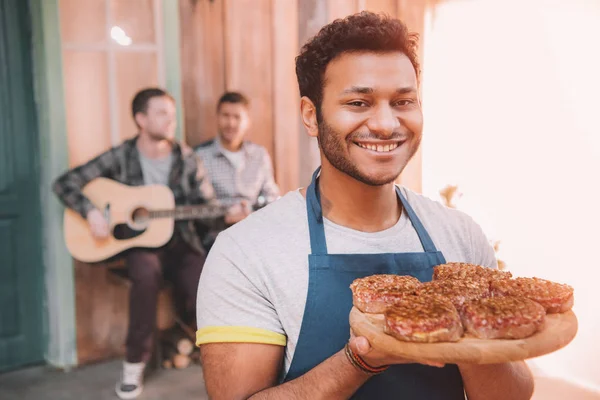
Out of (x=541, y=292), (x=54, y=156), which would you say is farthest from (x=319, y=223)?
(x=54, y=156)

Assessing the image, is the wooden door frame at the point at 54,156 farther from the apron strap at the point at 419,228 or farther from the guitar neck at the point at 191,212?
the apron strap at the point at 419,228

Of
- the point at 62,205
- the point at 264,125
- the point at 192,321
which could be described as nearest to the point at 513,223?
the point at 264,125

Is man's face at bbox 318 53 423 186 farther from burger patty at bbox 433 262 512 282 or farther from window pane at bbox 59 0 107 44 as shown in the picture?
window pane at bbox 59 0 107 44

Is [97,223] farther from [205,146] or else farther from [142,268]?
[205,146]

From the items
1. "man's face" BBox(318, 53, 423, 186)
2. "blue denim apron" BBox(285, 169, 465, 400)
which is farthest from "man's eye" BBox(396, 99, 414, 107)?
"blue denim apron" BBox(285, 169, 465, 400)

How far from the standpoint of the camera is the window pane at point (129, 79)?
4254 mm

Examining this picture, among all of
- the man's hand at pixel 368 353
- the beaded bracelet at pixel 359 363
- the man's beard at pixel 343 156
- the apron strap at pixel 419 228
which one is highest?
the man's beard at pixel 343 156

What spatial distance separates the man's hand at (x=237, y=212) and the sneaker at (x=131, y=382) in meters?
1.08

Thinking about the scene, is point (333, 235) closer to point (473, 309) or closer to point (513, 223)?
point (473, 309)

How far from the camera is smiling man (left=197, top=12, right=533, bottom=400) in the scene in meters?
1.39

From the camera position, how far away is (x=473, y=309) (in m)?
1.20

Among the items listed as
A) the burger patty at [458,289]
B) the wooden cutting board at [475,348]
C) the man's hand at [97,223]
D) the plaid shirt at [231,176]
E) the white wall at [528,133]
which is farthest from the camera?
the plaid shirt at [231,176]

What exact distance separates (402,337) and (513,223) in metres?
2.83

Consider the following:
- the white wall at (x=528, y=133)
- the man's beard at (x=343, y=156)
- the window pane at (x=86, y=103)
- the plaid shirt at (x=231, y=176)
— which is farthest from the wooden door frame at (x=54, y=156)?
the man's beard at (x=343, y=156)
